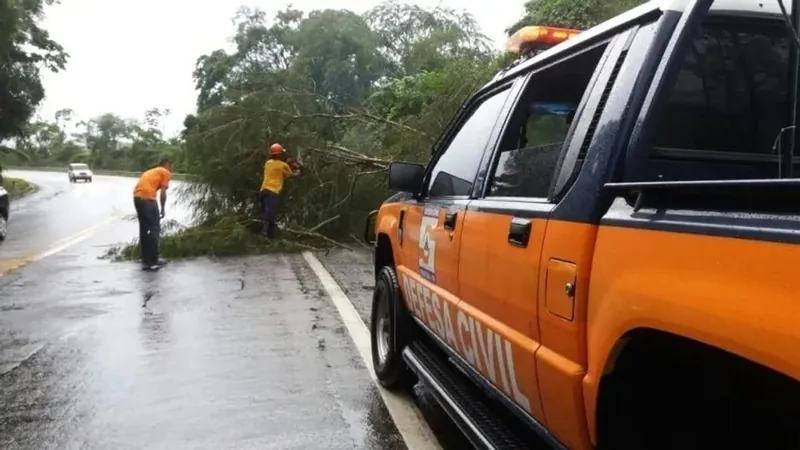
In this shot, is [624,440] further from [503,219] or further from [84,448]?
[84,448]

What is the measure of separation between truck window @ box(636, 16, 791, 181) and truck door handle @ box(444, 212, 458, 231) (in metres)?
1.30

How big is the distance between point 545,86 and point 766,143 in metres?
1.06

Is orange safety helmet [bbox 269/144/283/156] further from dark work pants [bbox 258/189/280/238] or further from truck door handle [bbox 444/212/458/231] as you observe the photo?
truck door handle [bbox 444/212/458/231]

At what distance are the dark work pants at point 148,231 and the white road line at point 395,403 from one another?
159 inches

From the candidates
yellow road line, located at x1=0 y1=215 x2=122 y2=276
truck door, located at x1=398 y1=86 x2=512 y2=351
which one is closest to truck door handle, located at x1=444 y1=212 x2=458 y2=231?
truck door, located at x1=398 y1=86 x2=512 y2=351

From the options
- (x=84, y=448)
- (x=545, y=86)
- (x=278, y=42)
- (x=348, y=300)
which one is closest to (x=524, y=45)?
(x=545, y=86)

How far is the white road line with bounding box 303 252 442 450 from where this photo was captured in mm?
4461

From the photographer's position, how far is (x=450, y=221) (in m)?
3.91

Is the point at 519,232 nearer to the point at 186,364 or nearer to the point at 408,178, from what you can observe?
the point at 408,178

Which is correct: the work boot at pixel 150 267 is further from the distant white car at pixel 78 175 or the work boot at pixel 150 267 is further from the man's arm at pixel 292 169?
the distant white car at pixel 78 175

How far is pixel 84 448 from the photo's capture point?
4.32m

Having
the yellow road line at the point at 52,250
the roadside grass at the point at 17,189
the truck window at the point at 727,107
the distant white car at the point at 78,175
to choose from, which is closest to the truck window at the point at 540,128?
the truck window at the point at 727,107

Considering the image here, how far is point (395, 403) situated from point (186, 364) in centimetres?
185

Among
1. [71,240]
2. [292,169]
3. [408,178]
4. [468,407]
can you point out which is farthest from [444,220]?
[71,240]
